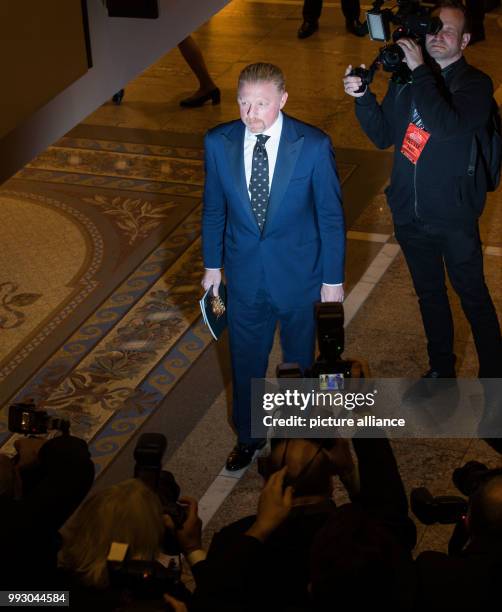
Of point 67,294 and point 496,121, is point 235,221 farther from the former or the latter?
point 67,294

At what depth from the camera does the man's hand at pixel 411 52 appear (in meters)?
3.90

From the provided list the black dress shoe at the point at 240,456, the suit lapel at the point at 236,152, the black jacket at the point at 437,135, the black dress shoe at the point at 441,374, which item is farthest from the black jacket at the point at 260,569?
the black dress shoe at the point at 441,374

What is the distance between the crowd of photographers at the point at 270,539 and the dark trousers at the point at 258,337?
3.89 feet

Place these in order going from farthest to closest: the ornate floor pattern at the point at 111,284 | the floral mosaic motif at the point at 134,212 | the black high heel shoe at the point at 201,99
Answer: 1. the black high heel shoe at the point at 201,99
2. the floral mosaic motif at the point at 134,212
3. the ornate floor pattern at the point at 111,284

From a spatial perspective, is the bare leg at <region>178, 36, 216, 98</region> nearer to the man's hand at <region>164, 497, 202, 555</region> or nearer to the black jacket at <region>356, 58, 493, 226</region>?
the black jacket at <region>356, 58, 493, 226</region>

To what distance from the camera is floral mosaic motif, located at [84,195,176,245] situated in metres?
6.45

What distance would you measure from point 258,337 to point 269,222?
487 mm

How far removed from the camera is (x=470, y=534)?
107 inches

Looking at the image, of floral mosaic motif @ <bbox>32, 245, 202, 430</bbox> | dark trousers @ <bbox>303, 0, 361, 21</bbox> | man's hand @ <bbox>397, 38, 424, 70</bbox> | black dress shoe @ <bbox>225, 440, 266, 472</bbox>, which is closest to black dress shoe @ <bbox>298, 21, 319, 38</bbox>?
dark trousers @ <bbox>303, 0, 361, 21</bbox>

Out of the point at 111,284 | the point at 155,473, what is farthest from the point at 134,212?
the point at 155,473

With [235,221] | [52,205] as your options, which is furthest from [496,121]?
[52,205]

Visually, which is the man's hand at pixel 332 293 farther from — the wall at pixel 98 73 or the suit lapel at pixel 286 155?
the wall at pixel 98 73

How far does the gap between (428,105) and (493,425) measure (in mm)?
1380

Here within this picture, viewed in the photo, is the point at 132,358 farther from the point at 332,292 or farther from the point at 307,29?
the point at 307,29
